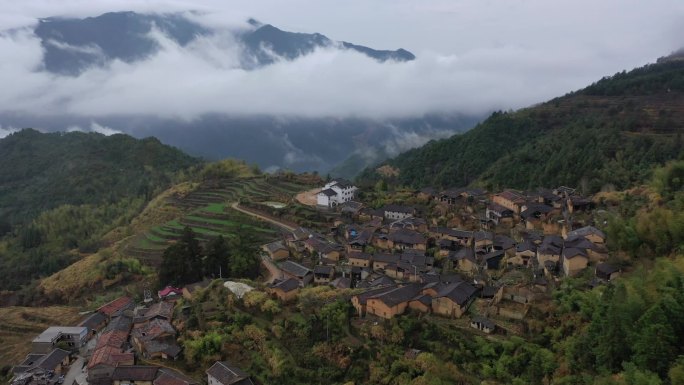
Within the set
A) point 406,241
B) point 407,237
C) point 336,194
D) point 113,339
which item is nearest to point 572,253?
point 406,241

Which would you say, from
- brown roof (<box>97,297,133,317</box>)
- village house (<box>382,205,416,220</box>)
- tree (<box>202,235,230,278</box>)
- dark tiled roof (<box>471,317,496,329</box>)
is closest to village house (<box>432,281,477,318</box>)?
dark tiled roof (<box>471,317,496,329</box>)

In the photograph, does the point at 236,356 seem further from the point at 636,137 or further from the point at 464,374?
the point at 636,137

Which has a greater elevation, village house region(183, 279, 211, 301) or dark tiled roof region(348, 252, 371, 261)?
dark tiled roof region(348, 252, 371, 261)

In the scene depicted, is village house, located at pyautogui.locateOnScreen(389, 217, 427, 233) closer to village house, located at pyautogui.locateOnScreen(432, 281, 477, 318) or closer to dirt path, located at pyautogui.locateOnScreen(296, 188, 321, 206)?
village house, located at pyautogui.locateOnScreen(432, 281, 477, 318)

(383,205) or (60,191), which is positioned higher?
(383,205)

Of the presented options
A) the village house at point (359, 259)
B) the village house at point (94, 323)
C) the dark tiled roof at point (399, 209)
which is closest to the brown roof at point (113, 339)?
the village house at point (94, 323)

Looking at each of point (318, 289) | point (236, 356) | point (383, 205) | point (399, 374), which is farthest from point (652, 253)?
point (383, 205)
